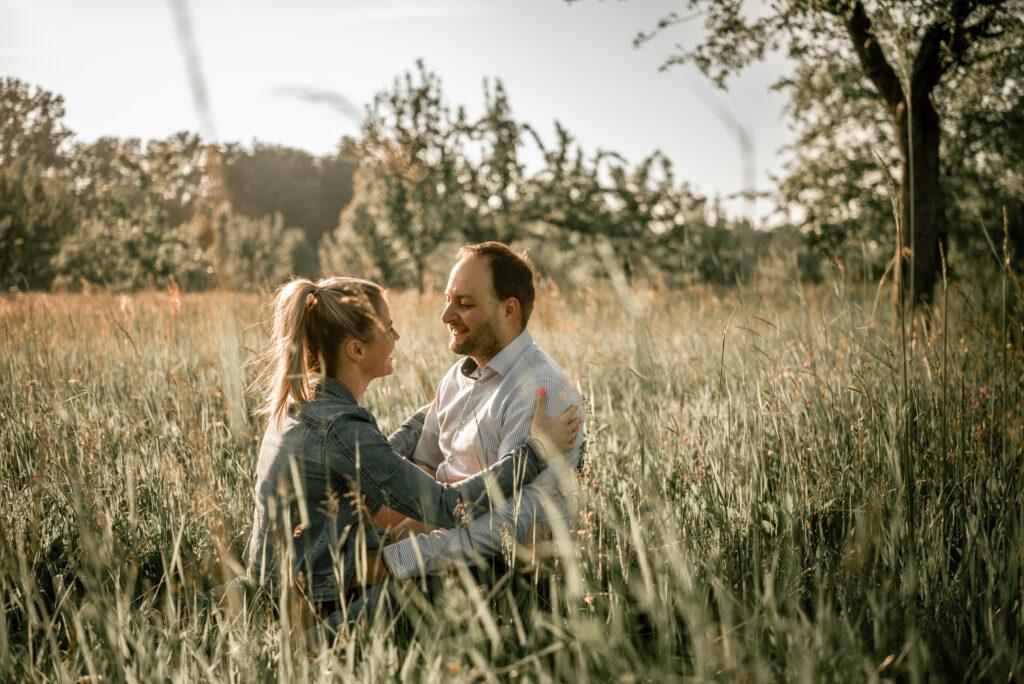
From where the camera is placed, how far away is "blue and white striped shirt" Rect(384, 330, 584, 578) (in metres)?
2.16

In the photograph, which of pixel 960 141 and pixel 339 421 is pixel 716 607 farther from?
pixel 960 141

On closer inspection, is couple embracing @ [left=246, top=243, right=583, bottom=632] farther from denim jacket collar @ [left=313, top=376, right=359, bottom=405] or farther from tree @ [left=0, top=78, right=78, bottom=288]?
tree @ [left=0, top=78, right=78, bottom=288]

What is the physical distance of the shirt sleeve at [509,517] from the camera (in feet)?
6.82

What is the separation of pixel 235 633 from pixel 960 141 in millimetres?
17753

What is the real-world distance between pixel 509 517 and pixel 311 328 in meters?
1.03

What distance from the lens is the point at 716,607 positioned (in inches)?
70.1

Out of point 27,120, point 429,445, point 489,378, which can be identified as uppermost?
point 27,120

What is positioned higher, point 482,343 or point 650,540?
point 482,343

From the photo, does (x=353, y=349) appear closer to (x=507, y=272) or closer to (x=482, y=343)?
(x=482, y=343)

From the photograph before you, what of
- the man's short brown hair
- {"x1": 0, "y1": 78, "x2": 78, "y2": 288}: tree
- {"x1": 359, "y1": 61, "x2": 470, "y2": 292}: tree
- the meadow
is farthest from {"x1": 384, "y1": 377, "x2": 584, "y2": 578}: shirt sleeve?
{"x1": 359, "y1": 61, "x2": 470, "y2": 292}: tree

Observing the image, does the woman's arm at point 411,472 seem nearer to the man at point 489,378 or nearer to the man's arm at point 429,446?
the man at point 489,378

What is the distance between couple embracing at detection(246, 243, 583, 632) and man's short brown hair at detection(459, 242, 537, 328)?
0.05 m

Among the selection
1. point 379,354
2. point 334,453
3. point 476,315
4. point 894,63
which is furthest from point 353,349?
point 894,63

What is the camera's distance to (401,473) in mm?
2004
